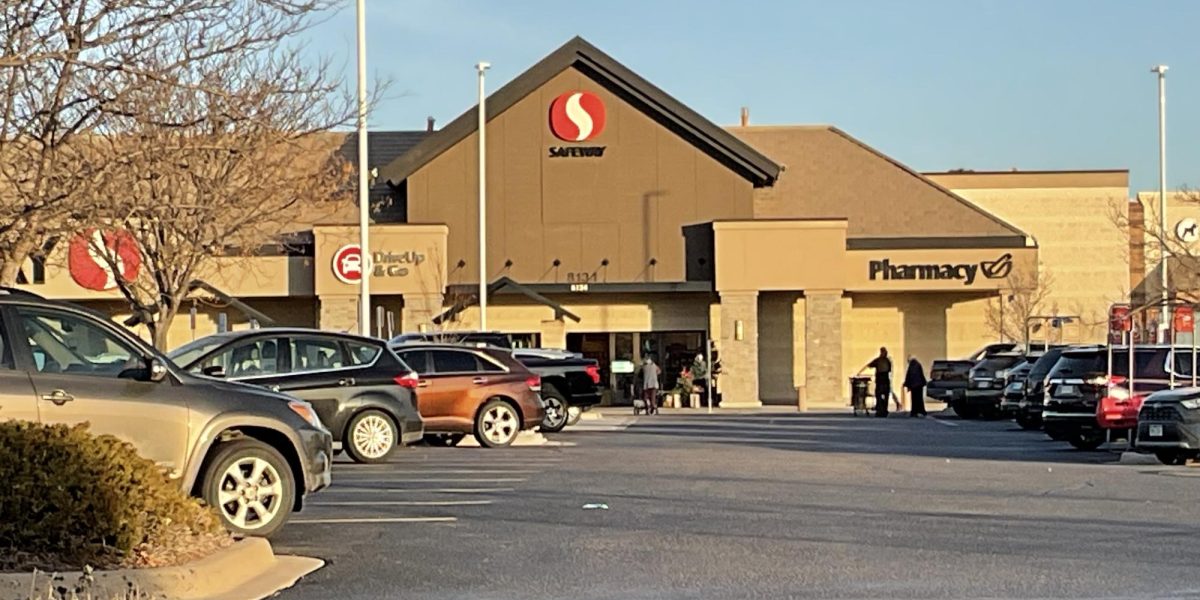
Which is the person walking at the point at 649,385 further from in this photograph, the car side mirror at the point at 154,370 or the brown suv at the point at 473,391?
the car side mirror at the point at 154,370

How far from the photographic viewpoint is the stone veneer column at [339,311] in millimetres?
45969

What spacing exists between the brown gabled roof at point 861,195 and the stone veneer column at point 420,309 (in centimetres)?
1056

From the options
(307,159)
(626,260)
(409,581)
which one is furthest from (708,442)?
(626,260)

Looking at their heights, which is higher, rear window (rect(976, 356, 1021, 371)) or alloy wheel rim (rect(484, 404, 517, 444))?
rear window (rect(976, 356, 1021, 371))

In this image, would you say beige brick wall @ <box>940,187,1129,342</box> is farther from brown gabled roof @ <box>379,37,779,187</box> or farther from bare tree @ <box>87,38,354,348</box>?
bare tree @ <box>87,38,354,348</box>

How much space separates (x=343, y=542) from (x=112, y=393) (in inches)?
82.3

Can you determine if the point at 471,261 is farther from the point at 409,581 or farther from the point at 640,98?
the point at 409,581

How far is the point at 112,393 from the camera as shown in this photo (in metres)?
11.5

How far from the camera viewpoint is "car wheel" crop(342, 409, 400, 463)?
64.5 ft

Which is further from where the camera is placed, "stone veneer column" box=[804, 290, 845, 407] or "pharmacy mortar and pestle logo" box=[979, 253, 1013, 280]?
"pharmacy mortar and pestle logo" box=[979, 253, 1013, 280]

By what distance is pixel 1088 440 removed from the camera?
78.9 ft

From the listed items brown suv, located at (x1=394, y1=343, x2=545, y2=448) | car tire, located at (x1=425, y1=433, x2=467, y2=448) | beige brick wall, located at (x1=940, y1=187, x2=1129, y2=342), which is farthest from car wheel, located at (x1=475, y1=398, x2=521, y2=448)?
beige brick wall, located at (x1=940, y1=187, x2=1129, y2=342)

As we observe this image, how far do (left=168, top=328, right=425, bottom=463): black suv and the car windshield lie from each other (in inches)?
1.9

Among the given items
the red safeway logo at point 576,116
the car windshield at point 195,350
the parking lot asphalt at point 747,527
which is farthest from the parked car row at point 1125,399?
the red safeway logo at point 576,116
